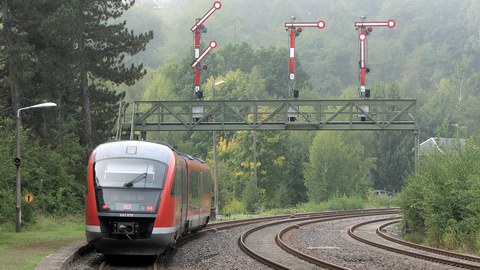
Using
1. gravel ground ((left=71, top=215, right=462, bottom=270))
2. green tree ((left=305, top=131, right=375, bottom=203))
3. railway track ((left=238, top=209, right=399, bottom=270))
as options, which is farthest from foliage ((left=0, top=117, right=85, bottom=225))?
green tree ((left=305, top=131, right=375, bottom=203))

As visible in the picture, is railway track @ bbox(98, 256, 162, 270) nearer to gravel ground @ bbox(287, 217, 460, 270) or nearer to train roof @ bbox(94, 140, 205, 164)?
train roof @ bbox(94, 140, 205, 164)

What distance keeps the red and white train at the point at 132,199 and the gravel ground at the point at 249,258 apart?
2.44 feet

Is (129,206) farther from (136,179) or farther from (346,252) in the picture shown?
(346,252)

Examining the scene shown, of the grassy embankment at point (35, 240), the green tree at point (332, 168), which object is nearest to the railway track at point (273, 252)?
the grassy embankment at point (35, 240)

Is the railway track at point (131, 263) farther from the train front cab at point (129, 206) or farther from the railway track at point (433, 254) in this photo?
the railway track at point (433, 254)

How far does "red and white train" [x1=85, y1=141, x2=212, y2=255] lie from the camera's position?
19391 millimetres

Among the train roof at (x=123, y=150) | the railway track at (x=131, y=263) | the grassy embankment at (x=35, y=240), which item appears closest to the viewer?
the railway track at (x=131, y=263)

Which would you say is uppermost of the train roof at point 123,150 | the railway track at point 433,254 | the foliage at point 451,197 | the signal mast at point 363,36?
the signal mast at point 363,36

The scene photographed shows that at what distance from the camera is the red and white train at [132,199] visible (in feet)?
63.6

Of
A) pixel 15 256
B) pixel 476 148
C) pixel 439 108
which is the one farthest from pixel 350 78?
pixel 15 256

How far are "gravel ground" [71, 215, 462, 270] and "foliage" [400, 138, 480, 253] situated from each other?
295cm

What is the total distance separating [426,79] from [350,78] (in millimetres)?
14080

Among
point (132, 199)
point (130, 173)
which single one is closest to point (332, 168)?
point (130, 173)

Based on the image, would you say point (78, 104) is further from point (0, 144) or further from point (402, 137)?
point (402, 137)
